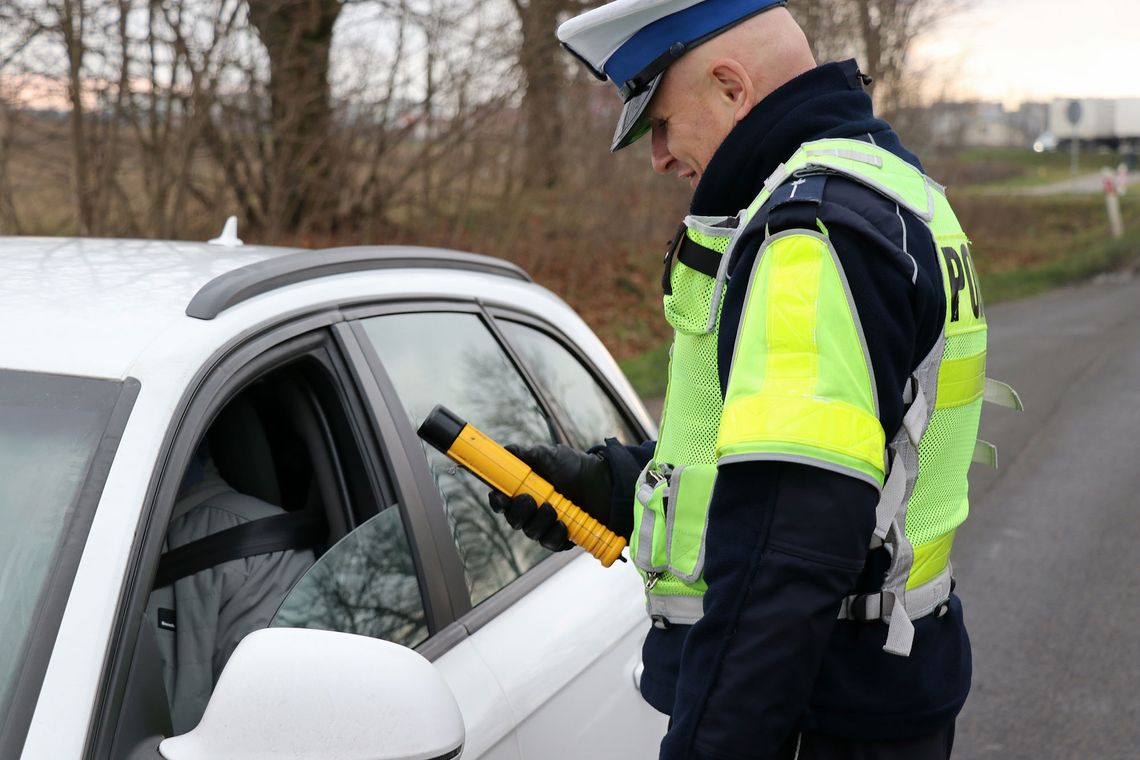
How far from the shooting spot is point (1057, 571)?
603cm

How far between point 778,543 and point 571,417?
135 centimetres

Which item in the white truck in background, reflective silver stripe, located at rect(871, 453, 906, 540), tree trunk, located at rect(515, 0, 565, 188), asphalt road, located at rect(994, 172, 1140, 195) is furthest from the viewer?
the white truck in background

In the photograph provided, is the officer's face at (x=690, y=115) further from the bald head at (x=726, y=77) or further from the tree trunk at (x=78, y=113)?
the tree trunk at (x=78, y=113)

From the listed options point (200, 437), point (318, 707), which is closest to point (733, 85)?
point (200, 437)

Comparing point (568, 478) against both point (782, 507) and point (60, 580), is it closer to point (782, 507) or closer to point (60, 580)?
point (782, 507)

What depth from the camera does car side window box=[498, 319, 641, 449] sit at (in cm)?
281

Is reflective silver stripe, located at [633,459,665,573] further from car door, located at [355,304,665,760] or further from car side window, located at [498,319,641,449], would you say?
car side window, located at [498,319,641,449]

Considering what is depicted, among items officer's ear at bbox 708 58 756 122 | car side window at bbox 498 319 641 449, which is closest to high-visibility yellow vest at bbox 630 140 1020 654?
officer's ear at bbox 708 58 756 122

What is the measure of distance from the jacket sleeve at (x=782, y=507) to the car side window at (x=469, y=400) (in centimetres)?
80

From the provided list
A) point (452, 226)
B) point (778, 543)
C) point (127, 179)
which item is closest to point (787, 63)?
point (778, 543)

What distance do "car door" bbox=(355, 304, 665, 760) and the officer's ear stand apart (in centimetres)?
81

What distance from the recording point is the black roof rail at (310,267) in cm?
194

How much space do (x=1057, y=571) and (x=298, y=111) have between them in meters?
6.80

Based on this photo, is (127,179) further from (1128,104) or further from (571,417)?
(1128,104)
